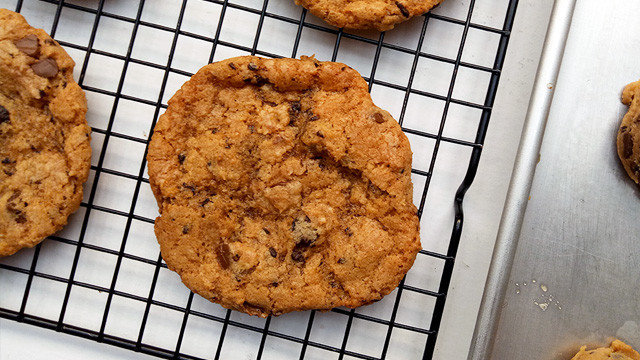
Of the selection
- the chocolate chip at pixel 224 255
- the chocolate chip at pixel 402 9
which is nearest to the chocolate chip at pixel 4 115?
the chocolate chip at pixel 224 255

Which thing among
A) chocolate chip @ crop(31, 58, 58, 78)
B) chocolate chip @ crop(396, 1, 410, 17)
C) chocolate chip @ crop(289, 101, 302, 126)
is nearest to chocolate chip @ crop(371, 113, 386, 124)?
chocolate chip @ crop(289, 101, 302, 126)

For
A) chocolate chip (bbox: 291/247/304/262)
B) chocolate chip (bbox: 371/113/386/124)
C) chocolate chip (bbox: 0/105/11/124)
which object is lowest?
chocolate chip (bbox: 291/247/304/262)

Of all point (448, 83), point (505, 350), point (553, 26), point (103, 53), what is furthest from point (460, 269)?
point (103, 53)

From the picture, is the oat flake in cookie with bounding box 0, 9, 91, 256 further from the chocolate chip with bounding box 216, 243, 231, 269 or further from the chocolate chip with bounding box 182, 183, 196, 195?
the chocolate chip with bounding box 216, 243, 231, 269

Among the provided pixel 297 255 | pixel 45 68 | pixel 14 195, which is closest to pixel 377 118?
pixel 297 255

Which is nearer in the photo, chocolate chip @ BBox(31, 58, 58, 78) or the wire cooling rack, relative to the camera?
chocolate chip @ BBox(31, 58, 58, 78)

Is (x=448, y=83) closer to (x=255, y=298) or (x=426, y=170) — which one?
(x=426, y=170)

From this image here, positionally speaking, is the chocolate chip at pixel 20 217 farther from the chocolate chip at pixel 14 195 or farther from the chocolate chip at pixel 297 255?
the chocolate chip at pixel 297 255
